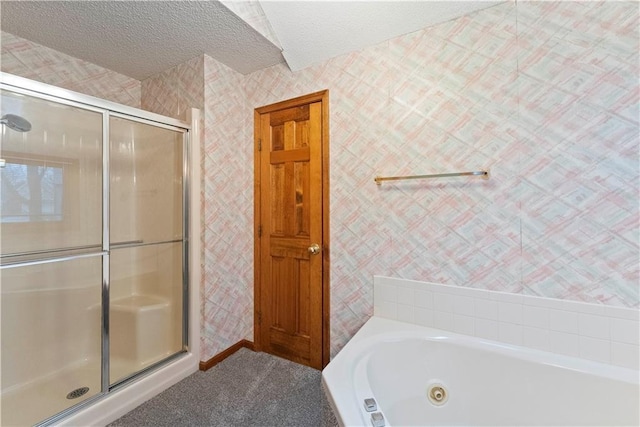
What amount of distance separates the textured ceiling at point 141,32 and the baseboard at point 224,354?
226 cm

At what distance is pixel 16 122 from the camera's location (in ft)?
5.18

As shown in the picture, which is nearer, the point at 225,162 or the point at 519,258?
the point at 519,258

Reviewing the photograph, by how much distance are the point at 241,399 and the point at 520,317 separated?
165 cm

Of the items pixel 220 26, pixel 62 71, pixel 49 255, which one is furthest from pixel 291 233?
pixel 62 71

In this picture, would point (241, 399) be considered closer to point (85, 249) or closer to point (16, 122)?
point (85, 249)

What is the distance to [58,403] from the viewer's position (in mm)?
1528

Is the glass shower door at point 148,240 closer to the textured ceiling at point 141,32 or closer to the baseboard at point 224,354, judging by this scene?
the baseboard at point 224,354

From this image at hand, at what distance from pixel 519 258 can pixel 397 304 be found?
700mm

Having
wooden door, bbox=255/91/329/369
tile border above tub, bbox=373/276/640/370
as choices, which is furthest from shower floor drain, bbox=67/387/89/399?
tile border above tub, bbox=373/276/640/370

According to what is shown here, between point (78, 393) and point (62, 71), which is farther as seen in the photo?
point (62, 71)

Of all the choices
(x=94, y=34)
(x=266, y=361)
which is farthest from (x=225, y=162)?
(x=266, y=361)

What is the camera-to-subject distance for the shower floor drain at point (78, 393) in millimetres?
1573

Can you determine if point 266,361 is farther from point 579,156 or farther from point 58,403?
point 579,156

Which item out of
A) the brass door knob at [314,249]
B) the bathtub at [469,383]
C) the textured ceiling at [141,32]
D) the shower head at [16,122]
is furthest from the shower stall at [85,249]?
the bathtub at [469,383]
